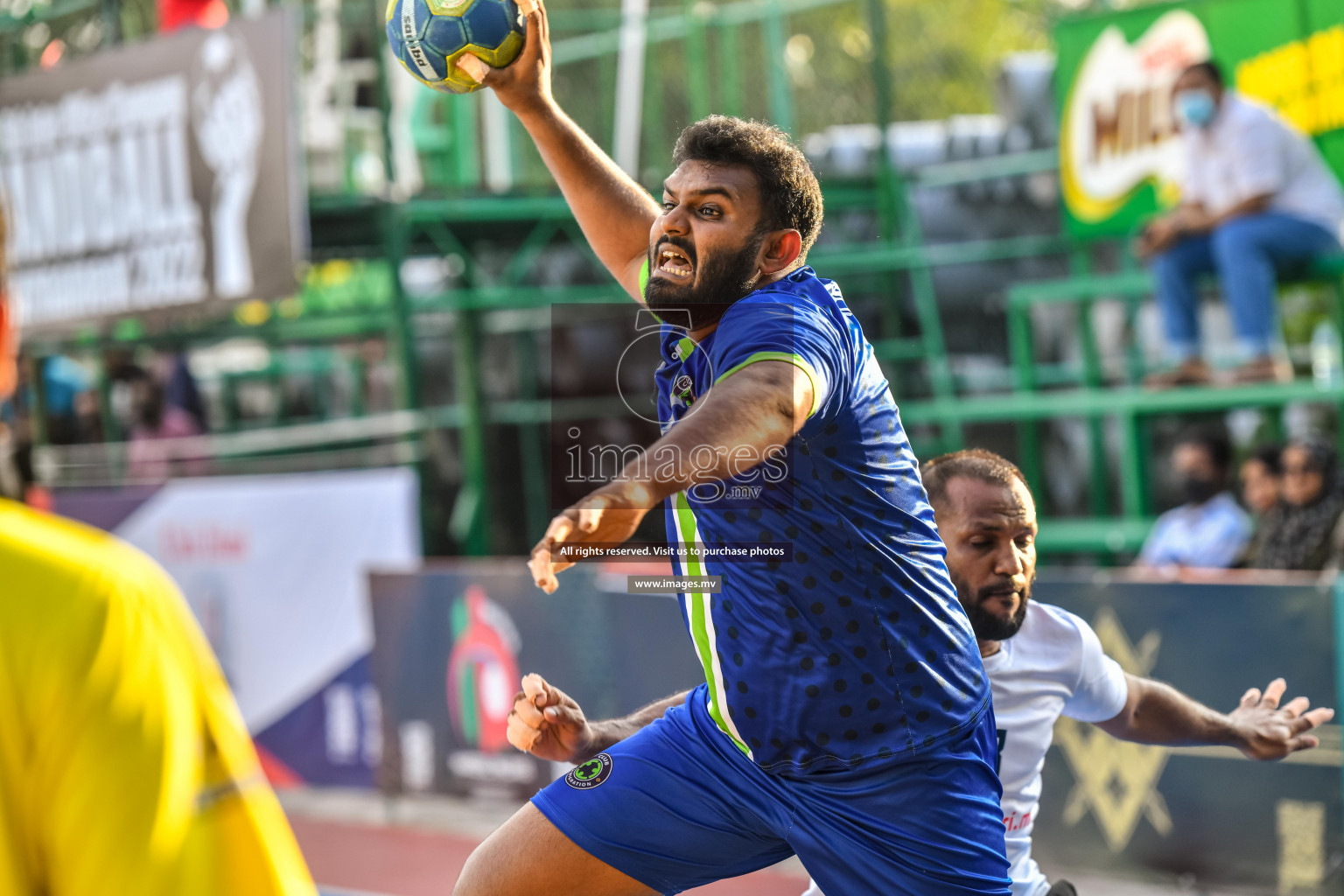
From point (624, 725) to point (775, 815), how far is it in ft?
1.86

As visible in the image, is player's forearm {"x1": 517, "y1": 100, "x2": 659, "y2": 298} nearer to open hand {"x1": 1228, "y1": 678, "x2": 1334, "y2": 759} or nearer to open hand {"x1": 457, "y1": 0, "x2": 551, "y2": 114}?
open hand {"x1": 457, "y1": 0, "x2": 551, "y2": 114}

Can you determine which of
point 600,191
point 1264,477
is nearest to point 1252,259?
point 1264,477

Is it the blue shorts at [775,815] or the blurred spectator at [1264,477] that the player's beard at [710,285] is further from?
the blurred spectator at [1264,477]

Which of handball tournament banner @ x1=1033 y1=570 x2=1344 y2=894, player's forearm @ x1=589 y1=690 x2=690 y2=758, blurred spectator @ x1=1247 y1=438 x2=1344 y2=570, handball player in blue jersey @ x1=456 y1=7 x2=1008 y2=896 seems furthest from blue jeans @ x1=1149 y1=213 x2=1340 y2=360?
handball player in blue jersey @ x1=456 y1=7 x2=1008 y2=896

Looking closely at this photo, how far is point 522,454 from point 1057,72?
5.04 meters

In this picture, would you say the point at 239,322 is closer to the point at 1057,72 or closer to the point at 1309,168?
the point at 1057,72

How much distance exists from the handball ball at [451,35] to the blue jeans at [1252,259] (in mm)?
5986

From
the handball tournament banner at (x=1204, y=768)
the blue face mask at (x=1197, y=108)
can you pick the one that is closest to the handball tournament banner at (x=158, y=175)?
the blue face mask at (x=1197, y=108)

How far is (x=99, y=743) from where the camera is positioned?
1347 millimetres

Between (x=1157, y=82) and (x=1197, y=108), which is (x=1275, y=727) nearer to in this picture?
(x=1197, y=108)

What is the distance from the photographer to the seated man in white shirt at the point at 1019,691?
3189 mm

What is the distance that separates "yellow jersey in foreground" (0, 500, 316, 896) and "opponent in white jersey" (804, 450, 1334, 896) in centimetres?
200

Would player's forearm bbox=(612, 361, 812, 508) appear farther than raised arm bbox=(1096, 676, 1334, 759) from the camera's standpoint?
No

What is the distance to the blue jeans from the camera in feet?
26.8
